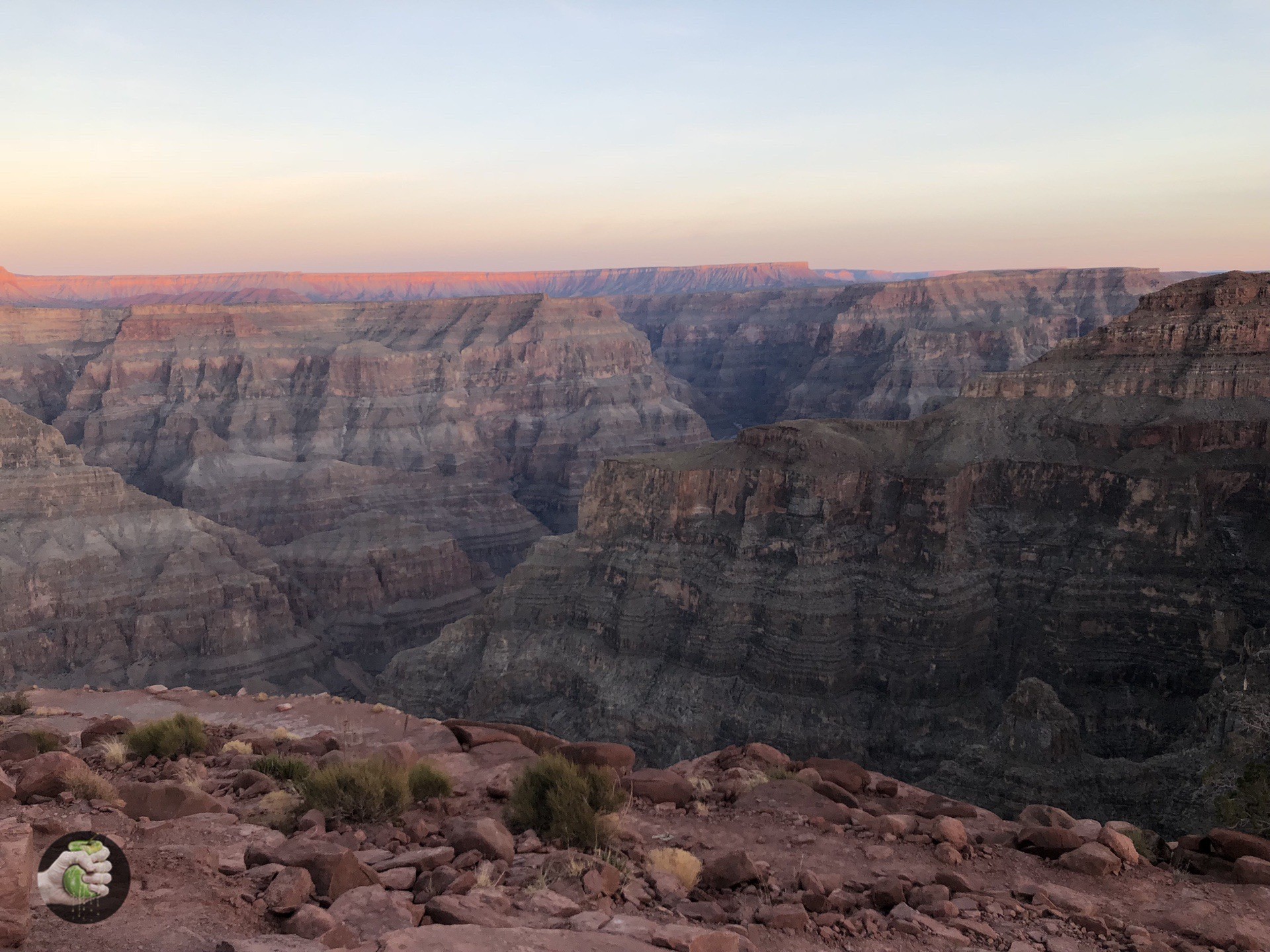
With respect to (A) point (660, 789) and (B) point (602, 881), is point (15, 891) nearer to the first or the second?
(B) point (602, 881)

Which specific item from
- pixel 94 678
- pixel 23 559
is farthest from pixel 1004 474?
pixel 23 559

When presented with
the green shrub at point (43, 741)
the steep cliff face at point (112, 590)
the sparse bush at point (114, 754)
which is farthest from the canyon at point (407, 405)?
the sparse bush at point (114, 754)

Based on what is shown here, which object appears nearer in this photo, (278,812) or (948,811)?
(278,812)

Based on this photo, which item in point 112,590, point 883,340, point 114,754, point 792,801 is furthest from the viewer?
point 883,340

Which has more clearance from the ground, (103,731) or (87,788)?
(87,788)

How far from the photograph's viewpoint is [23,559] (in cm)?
6281

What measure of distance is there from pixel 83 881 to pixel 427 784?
5.38 metres

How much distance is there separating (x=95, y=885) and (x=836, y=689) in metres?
38.7

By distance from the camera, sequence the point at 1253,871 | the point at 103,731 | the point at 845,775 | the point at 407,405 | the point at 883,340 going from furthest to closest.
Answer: the point at 883,340 < the point at 407,405 < the point at 103,731 < the point at 845,775 < the point at 1253,871

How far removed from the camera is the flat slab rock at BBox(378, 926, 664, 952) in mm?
7035

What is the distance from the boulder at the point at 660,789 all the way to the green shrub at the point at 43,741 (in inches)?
346

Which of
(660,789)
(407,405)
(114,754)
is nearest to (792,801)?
(660,789)

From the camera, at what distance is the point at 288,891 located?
8031mm

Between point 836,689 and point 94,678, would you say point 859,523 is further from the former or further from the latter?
point 94,678
